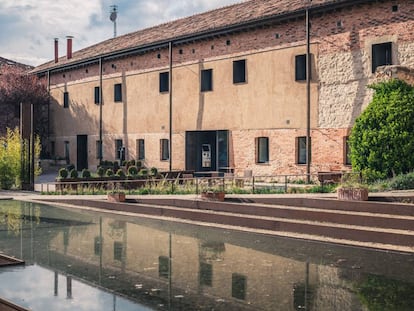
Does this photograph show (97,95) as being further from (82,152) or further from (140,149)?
(140,149)

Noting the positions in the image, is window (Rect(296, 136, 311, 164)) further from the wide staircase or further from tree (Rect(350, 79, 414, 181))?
the wide staircase

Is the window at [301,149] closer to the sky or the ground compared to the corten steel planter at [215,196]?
closer to the sky

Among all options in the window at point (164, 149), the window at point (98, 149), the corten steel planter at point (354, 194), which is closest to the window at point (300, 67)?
the window at point (164, 149)

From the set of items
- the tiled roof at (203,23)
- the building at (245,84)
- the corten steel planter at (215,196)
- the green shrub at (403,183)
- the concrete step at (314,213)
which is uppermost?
the tiled roof at (203,23)

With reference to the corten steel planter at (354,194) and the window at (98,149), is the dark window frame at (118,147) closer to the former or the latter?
the window at (98,149)

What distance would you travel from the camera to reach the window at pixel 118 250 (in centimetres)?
948

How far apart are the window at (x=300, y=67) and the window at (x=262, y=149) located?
119 inches

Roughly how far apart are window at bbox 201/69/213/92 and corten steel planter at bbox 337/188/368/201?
13.8m

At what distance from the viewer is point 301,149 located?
72.1 feet

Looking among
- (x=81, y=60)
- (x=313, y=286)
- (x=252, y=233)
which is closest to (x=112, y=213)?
(x=252, y=233)

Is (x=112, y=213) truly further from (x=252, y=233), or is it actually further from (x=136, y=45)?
(x=136, y=45)

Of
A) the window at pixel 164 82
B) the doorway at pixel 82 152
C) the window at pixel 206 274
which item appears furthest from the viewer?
the doorway at pixel 82 152

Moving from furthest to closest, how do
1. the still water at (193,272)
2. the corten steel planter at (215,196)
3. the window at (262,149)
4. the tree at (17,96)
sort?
the tree at (17,96) → the window at (262,149) → the corten steel planter at (215,196) → the still water at (193,272)

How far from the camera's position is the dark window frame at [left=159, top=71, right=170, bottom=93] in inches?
1099
